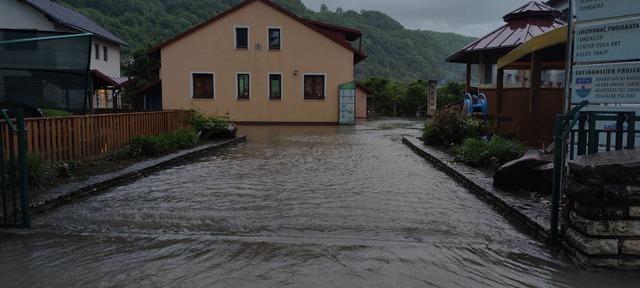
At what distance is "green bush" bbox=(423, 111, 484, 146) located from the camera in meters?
13.2

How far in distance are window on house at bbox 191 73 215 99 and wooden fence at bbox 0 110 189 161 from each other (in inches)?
601

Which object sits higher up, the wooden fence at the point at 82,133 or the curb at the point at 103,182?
the wooden fence at the point at 82,133

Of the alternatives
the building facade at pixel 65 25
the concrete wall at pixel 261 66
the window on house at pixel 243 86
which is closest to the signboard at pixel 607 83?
the concrete wall at pixel 261 66

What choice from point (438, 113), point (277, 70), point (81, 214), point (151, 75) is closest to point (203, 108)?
point (277, 70)

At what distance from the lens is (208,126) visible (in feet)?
53.8

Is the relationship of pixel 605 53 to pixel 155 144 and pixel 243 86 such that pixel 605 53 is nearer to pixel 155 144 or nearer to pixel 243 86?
pixel 155 144

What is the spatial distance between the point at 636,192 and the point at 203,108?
87.5 ft

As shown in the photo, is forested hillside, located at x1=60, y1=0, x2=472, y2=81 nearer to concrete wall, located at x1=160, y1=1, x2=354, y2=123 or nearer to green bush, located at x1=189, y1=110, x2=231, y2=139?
concrete wall, located at x1=160, y1=1, x2=354, y2=123

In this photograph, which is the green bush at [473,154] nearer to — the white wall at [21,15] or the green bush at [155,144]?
the green bush at [155,144]

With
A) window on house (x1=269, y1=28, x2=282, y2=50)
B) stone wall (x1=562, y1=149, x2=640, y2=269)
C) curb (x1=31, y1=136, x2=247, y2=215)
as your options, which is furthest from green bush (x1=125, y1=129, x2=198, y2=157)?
window on house (x1=269, y1=28, x2=282, y2=50)

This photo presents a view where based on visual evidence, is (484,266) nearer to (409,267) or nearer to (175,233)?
(409,267)

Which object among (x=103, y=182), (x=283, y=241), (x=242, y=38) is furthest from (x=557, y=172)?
(x=242, y=38)

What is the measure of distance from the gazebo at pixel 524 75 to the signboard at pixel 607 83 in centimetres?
360

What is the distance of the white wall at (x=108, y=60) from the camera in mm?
37719
